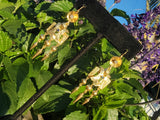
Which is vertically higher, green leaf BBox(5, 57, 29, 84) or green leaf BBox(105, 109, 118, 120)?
green leaf BBox(5, 57, 29, 84)

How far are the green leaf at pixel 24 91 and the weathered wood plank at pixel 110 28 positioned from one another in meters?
0.56

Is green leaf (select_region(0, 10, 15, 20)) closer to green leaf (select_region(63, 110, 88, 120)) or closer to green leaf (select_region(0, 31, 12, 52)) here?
green leaf (select_region(0, 31, 12, 52))

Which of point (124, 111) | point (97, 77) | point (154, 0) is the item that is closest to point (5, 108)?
point (97, 77)

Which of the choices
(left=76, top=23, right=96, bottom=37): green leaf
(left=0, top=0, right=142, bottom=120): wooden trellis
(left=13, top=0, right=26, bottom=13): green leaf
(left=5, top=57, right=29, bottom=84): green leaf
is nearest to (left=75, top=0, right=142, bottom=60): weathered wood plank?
(left=0, top=0, right=142, bottom=120): wooden trellis

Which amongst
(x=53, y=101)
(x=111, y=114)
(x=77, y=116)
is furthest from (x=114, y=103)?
(x=53, y=101)

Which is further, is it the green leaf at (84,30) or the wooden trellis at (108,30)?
the green leaf at (84,30)

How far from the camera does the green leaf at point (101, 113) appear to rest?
42.3 inches

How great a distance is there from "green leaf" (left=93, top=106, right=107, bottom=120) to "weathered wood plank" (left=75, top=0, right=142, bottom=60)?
69 cm

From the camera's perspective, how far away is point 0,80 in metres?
1.03

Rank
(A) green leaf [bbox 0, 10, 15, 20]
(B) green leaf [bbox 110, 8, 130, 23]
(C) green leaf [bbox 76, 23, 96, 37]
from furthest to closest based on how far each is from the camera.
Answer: (B) green leaf [bbox 110, 8, 130, 23]
(C) green leaf [bbox 76, 23, 96, 37]
(A) green leaf [bbox 0, 10, 15, 20]

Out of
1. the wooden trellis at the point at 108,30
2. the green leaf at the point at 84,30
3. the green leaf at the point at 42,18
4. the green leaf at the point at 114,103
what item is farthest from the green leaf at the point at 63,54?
the wooden trellis at the point at 108,30

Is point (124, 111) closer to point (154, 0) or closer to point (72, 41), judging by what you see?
point (72, 41)

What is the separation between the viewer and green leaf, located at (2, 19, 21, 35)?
3.60 ft

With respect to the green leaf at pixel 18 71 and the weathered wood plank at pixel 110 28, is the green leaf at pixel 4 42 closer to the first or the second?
the green leaf at pixel 18 71
